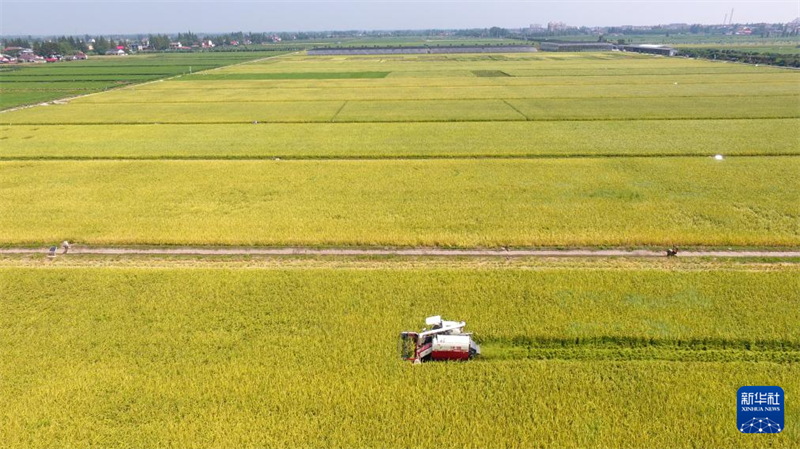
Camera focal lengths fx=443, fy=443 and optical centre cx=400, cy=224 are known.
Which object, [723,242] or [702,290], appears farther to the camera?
[723,242]

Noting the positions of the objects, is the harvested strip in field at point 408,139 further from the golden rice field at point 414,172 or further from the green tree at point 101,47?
the green tree at point 101,47

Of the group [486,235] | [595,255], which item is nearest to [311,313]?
[486,235]

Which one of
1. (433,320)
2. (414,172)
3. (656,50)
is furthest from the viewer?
(656,50)

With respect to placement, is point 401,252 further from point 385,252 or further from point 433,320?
point 433,320

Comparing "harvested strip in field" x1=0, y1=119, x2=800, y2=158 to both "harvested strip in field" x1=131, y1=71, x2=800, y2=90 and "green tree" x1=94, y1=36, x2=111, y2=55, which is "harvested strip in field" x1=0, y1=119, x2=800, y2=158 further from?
"green tree" x1=94, y1=36, x2=111, y2=55

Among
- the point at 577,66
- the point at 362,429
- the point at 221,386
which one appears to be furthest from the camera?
the point at 577,66

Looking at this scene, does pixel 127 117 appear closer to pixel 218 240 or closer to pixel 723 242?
pixel 218 240

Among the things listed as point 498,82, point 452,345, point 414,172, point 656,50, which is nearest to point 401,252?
point 452,345
